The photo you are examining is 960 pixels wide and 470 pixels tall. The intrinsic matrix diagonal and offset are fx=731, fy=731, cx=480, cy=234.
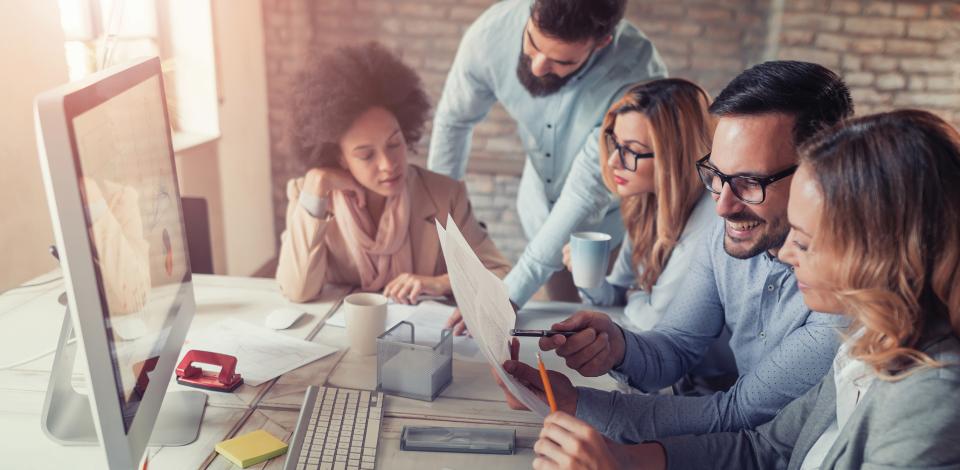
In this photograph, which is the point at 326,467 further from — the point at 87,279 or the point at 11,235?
the point at 11,235

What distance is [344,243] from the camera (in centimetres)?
193

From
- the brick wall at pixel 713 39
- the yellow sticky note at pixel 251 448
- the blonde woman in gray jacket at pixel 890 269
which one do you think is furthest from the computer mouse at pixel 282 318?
the brick wall at pixel 713 39

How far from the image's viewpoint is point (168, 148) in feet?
3.96

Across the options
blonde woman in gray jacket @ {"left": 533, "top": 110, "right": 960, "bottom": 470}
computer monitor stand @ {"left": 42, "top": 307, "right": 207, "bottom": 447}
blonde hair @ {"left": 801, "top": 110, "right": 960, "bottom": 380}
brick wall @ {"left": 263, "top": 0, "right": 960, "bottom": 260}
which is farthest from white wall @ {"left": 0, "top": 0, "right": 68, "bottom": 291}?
blonde hair @ {"left": 801, "top": 110, "right": 960, "bottom": 380}

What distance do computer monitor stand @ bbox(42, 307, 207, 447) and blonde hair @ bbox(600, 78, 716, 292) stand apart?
43.3 inches

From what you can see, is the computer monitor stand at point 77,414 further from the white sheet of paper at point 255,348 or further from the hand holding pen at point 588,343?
the hand holding pen at point 588,343

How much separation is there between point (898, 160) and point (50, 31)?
2197mm

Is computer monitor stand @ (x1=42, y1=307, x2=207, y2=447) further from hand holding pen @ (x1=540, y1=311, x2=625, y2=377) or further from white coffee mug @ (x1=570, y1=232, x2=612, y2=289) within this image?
white coffee mug @ (x1=570, y1=232, x2=612, y2=289)

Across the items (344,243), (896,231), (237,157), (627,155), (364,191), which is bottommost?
(237,157)

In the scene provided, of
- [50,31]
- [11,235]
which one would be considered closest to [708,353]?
[11,235]

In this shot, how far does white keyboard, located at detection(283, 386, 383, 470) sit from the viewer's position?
3.44 ft

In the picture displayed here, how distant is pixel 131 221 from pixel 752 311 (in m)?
1.08

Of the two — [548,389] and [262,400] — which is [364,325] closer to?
[262,400]

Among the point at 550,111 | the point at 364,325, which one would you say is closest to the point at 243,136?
the point at 550,111
